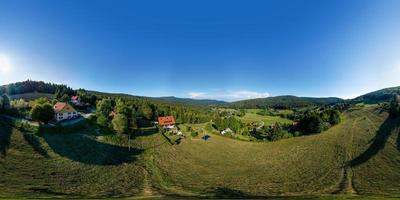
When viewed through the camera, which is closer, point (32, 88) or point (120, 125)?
point (120, 125)

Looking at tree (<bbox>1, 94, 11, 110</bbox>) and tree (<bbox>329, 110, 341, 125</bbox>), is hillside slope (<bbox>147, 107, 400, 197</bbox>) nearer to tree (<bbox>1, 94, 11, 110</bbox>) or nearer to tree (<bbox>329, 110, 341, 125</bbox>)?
tree (<bbox>1, 94, 11, 110</bbox>)

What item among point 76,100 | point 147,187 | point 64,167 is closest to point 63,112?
point 76,100

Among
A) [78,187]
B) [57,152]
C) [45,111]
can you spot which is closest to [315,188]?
[78,187]

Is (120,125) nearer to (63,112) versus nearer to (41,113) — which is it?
(41,113)

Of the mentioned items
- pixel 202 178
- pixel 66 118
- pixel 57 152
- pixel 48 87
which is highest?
pixel 48 87

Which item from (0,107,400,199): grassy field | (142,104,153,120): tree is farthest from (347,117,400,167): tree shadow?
(142,104,153,120): tree

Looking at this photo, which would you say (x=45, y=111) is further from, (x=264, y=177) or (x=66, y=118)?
(x=264, y=177)

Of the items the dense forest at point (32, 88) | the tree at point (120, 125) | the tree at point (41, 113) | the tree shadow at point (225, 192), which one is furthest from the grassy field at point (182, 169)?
the dense forest at point (32, 88)
